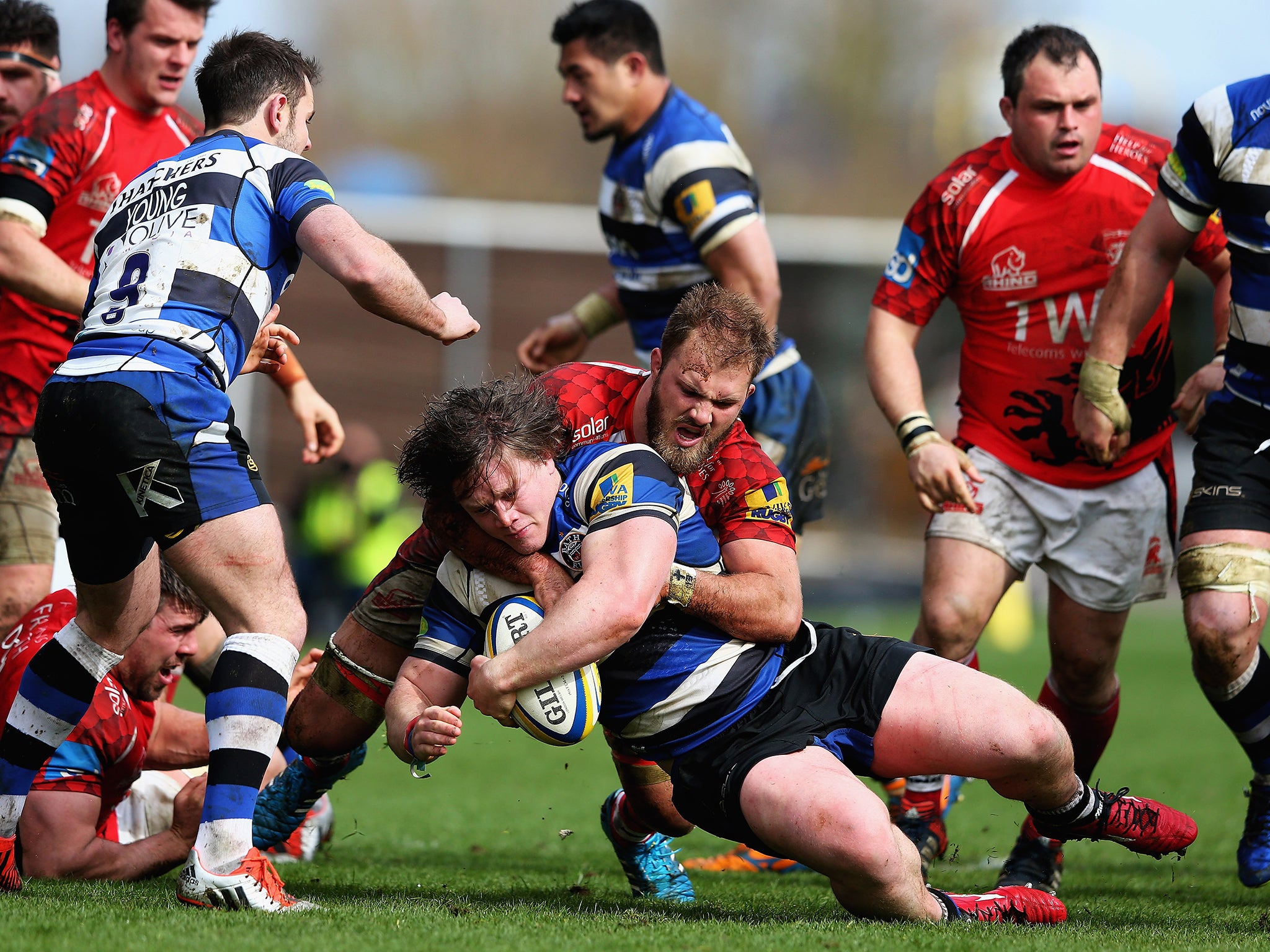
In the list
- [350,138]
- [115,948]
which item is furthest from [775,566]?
[350,138]

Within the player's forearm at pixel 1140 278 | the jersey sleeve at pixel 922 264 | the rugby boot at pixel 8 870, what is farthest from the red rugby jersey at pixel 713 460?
the rugby boot at pixel 8 870

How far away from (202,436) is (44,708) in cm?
94

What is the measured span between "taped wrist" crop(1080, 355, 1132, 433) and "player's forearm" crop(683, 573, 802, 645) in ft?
4.87

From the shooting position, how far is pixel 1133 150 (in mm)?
5020

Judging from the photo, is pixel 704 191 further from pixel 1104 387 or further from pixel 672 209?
pixel 1104 387

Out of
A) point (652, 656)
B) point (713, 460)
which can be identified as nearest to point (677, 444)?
point (713, 460)

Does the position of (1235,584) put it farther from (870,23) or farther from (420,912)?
(870,23)

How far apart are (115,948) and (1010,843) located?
13.4 ft

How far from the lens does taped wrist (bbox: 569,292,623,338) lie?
6488 millimetres

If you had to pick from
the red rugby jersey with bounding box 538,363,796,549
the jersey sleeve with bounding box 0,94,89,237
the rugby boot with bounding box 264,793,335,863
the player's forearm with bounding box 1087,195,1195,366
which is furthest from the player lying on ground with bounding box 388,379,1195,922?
the jersey sleeve with bounding box 0,94,89,237

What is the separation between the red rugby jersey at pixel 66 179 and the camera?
16.5 feet

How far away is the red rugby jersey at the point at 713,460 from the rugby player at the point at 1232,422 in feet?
4.34

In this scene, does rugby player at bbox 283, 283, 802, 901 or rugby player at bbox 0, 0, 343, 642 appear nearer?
rugby player at bbox 283, 283, 802, 901

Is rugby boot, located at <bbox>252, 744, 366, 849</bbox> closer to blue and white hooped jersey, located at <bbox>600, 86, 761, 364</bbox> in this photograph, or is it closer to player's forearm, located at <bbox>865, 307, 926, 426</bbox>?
player's forearm, located at <bbox>865, 307, 926, 426</bbox>
